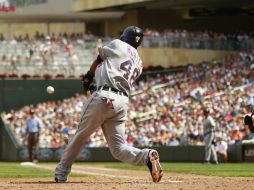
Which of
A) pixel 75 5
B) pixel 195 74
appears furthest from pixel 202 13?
pixel 195 74

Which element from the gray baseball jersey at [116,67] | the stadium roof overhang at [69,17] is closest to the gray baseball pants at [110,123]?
the gray baseball jersey at [116,67]

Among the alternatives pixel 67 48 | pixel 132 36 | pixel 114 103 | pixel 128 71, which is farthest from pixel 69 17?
pixel 114 103

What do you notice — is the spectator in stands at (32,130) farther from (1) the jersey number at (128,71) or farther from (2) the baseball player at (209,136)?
(1) the jersey number at (128,71)

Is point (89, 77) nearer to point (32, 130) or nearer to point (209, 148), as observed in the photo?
point (209, 148)

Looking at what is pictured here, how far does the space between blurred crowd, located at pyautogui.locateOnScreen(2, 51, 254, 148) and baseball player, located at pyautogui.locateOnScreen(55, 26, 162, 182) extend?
15.0m

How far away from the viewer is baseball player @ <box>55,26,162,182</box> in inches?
456

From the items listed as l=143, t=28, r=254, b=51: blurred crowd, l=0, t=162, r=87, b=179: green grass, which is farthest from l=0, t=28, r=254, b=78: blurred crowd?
l=0, t=162, r=87, b=179: green grass

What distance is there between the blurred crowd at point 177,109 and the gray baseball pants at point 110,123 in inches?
592

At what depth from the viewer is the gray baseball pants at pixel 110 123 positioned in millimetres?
11562

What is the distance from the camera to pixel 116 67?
458 inches

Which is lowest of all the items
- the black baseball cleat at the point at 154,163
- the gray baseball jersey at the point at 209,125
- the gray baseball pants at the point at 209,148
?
the gray baseball pants at the point at 209,148

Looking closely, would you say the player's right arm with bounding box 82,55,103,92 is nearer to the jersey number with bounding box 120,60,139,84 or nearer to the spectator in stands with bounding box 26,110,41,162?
the jersey number with bounding box 120,60,139,84

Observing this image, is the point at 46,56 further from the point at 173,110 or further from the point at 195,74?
the point at 173,110

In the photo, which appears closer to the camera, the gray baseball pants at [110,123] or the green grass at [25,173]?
the gray baseball pants at [110,123]
